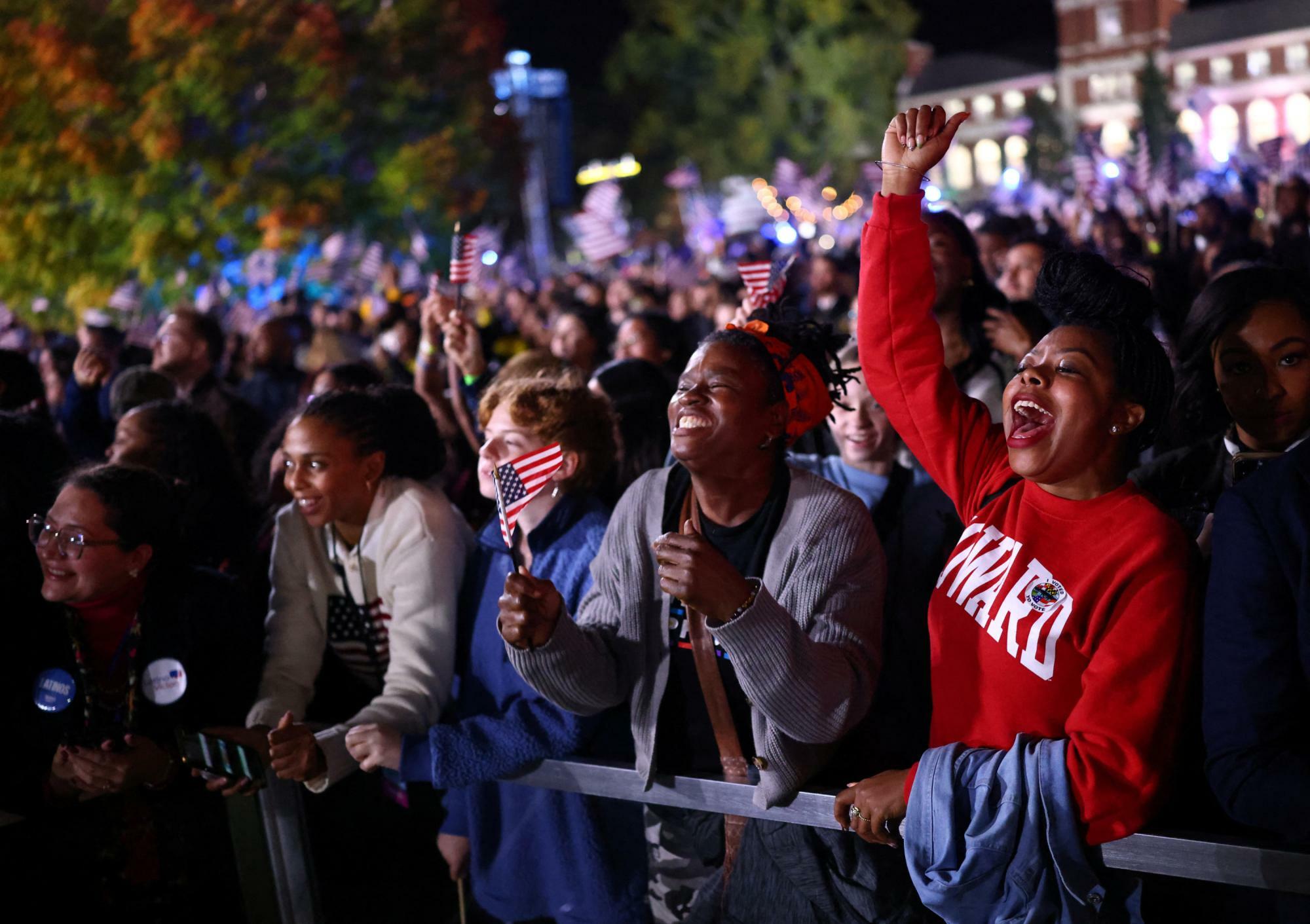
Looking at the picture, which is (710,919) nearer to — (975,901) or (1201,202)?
(975,901)

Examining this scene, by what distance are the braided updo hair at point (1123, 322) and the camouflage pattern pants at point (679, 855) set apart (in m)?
1.27

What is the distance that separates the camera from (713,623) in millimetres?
2402

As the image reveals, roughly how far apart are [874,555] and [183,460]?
3058mm

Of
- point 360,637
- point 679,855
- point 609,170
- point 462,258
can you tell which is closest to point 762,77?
point 609,170

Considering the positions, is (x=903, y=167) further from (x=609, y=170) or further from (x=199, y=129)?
(x=609, y=170)

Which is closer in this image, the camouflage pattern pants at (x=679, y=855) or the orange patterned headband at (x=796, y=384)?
→ the camouflage pattern pants at (x=679, y=855)

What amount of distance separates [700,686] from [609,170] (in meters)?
54.1

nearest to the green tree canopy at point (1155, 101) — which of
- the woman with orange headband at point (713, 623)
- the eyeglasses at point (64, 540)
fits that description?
the woman with orange headband at point (713, 623)

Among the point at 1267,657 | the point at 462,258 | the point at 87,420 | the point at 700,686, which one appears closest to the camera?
the point at 1267,657

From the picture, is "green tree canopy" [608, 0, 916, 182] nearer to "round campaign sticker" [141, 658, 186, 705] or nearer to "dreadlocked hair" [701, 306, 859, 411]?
"dreadlocked hair" [701, 306, 859, 411]

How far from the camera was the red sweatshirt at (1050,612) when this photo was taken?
7.18 feet

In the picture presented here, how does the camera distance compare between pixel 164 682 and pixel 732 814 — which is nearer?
pixel 732 814

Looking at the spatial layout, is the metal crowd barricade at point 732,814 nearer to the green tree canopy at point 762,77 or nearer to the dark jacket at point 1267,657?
the dark jacket at point 1267,657

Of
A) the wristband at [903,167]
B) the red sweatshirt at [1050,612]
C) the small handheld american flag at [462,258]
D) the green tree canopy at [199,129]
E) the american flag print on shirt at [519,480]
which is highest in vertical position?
the green tree canopy at [199,129]
